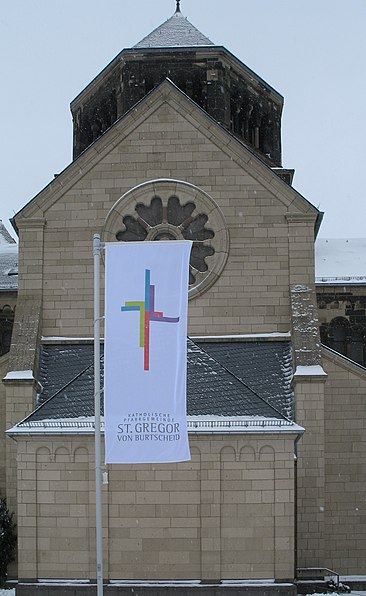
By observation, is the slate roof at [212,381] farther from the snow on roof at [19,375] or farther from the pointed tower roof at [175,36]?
the pointed tower roof at [175,36]

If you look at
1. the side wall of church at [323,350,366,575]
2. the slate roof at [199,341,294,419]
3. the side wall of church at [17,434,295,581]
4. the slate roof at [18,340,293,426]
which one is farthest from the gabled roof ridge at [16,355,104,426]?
the side wall of church at [323,350,366,575]

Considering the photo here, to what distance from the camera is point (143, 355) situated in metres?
17.3

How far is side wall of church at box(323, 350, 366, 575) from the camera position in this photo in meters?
26.6

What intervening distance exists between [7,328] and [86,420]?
39.4ft

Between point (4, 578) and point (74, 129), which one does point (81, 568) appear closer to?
point (4, 578)

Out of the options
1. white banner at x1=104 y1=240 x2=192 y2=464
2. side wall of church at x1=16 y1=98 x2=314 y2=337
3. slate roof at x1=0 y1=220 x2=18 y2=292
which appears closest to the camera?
white banner at x1=104 y1=240 x2=192 y2=464

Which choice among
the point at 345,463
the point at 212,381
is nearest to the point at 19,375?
the point at 212,381

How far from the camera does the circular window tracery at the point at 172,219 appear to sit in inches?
1075

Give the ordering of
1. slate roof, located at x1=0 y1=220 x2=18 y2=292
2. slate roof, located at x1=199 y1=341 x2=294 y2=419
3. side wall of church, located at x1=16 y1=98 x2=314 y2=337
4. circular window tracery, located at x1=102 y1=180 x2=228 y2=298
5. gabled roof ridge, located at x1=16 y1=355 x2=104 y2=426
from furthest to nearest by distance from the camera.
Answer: slate roof, located at x1=0 y1=220 x2=18 y2=292 < circular window tracery, located at x1=102 y1=180 x2=228 y2=298 < side wall of church, located at x1=16 y1=98 x2=314 y2=337 < slate roof, located at x1=199 y1=341 x2=294 y2=419 < gabled roof ridge, located at x1=16 y1=355 x2=104 y2=426

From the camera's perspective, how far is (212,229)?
2733cm

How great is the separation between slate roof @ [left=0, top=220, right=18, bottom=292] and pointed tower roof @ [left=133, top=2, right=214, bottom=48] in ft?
29.0

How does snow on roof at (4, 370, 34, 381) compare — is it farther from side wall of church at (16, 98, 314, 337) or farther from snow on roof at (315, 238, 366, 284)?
snow on roof at (315, 238, 366, 284)

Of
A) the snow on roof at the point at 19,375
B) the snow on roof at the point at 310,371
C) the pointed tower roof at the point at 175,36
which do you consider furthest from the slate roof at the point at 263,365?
the pointed tower roof at the point at 175,36

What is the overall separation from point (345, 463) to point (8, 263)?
1648 centimetres
